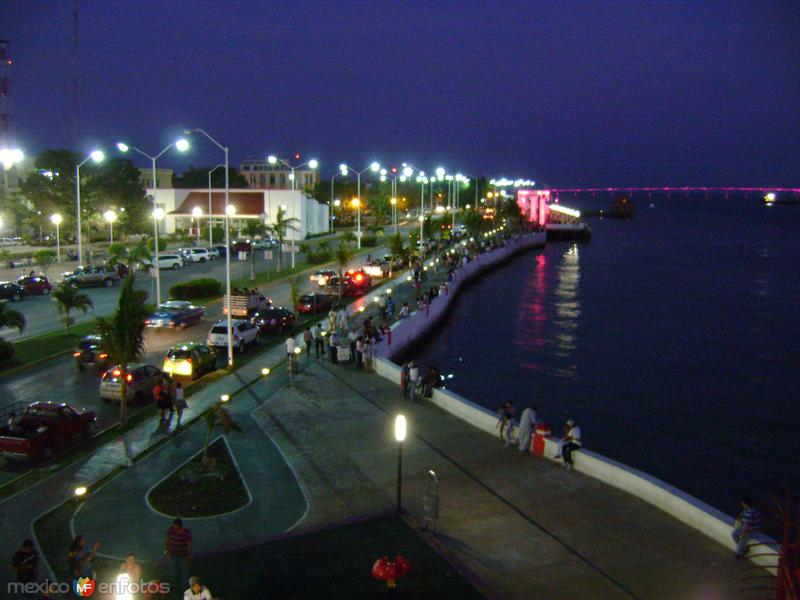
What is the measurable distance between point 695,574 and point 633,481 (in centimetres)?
321

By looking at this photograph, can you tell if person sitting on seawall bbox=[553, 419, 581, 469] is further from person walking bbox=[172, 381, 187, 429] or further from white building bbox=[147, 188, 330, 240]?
white building bbox=[147, 188, 330, 240]

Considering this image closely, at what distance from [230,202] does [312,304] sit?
44.4 meters

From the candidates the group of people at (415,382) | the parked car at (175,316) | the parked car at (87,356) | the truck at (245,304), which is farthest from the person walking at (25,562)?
the truck at (245,304)

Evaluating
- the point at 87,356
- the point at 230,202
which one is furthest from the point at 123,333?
the point at 230,202

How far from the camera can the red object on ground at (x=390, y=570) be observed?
11.3 metres

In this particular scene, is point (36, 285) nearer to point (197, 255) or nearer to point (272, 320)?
point (272, 320)

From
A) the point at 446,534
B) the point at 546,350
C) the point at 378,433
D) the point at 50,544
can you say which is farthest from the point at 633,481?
the point at 546,350

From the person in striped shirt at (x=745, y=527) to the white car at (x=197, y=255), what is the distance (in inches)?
2114

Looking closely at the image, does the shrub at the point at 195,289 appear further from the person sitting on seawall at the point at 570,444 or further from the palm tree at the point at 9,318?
the person sitting on seawall at the point at 570,444

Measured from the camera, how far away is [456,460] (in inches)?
674

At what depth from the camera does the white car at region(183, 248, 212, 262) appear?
6081 centimetres

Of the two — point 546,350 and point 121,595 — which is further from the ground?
point 121,595

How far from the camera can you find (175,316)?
34281 mm

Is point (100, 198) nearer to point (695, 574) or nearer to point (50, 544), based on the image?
point (50, 544)
